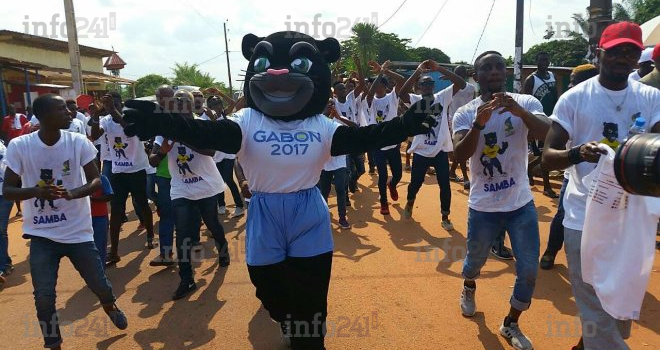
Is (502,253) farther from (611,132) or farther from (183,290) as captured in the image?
(183,290)

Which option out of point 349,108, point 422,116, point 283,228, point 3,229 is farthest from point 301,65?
point 349,108

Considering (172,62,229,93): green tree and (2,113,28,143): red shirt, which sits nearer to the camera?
(2,113,28,143): red shirt

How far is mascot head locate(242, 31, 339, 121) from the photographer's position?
9.31 feet

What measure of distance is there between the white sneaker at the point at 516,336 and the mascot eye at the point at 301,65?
241 centimetres

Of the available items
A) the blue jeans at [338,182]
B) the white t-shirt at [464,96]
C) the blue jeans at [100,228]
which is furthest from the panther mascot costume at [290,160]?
the blue jeans at [338,182]

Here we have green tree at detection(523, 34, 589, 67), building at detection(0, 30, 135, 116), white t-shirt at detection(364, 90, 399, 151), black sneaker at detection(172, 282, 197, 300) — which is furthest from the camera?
green tree at detection(523, 34, 589, 67)

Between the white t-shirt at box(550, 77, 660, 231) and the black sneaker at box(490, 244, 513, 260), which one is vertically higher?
the white t-shirt at box(550, 77, 660, 231)

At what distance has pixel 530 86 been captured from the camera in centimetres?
779

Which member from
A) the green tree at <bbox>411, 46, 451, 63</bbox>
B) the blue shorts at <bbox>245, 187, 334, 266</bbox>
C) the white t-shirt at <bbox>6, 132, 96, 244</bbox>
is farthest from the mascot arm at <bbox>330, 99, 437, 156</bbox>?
the green tree at <bbox>411, 46, 451, 63</bbox>

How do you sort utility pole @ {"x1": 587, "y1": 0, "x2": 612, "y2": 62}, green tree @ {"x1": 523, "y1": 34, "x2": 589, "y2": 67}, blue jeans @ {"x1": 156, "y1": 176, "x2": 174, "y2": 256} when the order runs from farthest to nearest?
green tree @ {"x1": 523, "y1": 34, "x2": 589, "y2": 67}
utility pole @ {"x1": 587, "y1": 0, "x2": 612, "y2": 62}
blue jeans @ {"x1": 156, "y1": 176, "x2": 174, "y2": 256}

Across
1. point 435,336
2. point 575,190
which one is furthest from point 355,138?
point 435,336

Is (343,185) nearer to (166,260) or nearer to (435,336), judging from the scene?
(166,260)

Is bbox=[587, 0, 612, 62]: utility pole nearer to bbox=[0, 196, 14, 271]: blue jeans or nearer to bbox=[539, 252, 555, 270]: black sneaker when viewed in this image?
bbox=[539, 252, 555, 270]: black sneaker

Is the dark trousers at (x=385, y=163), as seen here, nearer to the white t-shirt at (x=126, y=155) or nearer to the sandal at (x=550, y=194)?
the sandal at (x=550, y=194)
